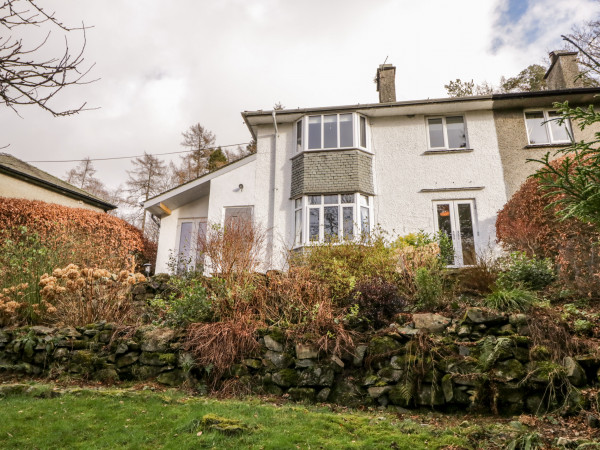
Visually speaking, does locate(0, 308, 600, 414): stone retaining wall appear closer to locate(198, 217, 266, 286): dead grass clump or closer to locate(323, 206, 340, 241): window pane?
locate(198, 217, 266, 286): dead grass clump

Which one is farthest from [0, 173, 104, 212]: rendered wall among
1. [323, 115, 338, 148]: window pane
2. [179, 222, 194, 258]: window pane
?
[323, 115, 338, 148]: window pane

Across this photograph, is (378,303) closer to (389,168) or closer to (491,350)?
(491,350)

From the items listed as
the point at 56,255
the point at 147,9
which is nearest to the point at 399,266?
the point at 147,9

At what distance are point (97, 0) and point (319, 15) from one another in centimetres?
390

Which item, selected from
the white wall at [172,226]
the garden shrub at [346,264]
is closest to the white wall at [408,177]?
the white wall at [172,226]

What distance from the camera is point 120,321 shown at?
759cm

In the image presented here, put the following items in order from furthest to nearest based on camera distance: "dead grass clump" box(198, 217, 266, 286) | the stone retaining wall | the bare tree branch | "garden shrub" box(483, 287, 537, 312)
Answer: "dead grass clump" box(198, 217, 266, 286)
"garden shrub" box(483, 287, 537, 312)
the stone retaining wall
the bare tree branch

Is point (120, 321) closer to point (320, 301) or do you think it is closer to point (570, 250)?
point (320, 301)

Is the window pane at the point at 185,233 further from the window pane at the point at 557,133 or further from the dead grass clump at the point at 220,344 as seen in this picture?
the window pane at the point at 557,133

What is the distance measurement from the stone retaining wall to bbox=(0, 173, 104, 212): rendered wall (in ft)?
34.8

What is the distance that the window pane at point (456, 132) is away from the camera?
1348 centimetres

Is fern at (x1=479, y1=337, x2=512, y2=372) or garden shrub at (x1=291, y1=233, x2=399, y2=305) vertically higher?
garden shrub at (x1=291, y1=233, x2=399, y2=305)

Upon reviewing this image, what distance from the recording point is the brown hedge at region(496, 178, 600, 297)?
7129 mm

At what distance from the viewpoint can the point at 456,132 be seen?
1367 centimetres
